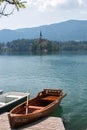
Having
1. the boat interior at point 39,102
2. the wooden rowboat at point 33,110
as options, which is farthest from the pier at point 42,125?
the boat interior at point 39,102

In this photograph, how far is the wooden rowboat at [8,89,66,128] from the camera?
82.2 feet

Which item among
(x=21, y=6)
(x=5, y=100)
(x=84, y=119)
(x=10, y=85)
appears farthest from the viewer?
(x=10, y=85)

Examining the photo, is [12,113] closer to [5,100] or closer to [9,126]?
[9,126]

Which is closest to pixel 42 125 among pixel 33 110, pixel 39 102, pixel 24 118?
pixel 24 118

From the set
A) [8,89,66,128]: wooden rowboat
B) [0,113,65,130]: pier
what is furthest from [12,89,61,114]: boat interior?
[0,113,65,130]: pier

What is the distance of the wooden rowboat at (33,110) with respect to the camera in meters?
25.0

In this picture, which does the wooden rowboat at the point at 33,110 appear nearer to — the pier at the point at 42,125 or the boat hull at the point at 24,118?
the boat hull at the point at 24,118

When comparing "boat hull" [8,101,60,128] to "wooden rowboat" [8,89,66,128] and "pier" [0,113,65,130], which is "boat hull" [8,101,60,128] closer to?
"wooden rowboat" [8,89,66,128]

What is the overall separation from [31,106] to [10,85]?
3287 centimetres

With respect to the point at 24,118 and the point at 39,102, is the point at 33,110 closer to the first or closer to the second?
the point at 24,118

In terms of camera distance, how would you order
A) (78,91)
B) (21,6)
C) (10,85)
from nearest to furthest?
(21,6)
(78,91)
(10,85)

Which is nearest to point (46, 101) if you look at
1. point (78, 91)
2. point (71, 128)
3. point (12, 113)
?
point (71, 128)

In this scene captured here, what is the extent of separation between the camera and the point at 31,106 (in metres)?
30.0

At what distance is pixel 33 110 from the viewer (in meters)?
29.4
